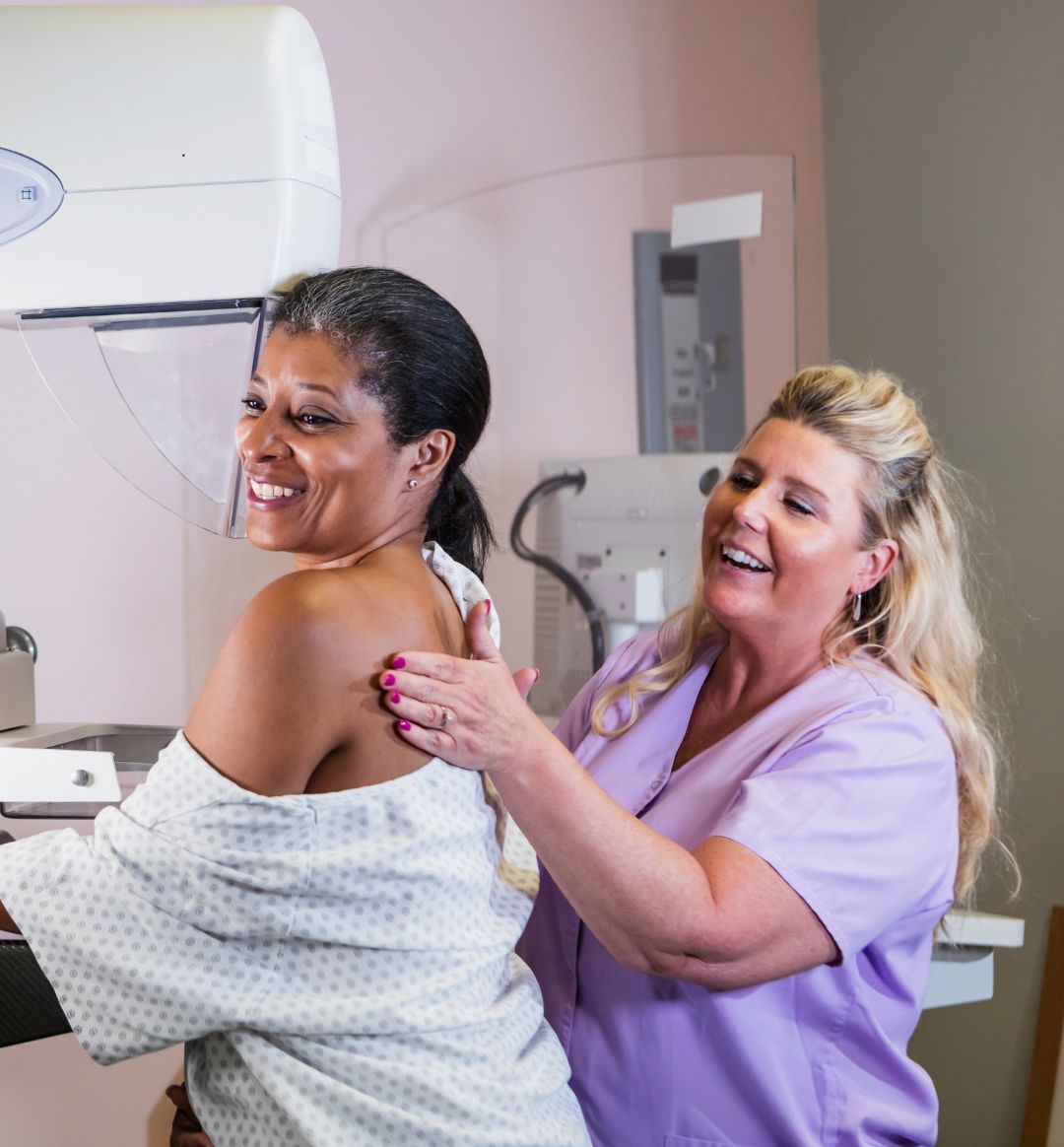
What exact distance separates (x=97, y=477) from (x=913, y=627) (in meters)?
1.49

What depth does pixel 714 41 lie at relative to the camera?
3.13 metres

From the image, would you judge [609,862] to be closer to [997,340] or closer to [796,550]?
[796,550]

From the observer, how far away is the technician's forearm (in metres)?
1.09

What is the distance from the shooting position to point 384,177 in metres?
2.71

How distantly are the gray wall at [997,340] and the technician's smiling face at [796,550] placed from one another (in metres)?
1.28

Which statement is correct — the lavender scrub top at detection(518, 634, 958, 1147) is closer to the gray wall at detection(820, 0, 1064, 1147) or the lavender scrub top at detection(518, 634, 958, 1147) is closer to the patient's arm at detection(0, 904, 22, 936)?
the patient's arm at detection(0, 904, 22, 936)

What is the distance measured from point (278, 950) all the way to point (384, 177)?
209 centimetres

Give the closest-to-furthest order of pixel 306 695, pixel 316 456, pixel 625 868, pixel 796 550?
pixel 306 695
pixel 316 456
pixel 625 868
pixel 796 550

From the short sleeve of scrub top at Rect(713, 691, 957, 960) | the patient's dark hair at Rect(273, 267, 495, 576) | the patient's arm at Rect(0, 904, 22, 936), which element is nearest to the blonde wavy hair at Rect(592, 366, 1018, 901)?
the short sleeve of scrub top at Rect(713, 691, 957, 960)

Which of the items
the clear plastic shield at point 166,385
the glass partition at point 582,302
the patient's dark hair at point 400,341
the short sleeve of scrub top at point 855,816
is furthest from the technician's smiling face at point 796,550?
the glass partition at point 582,302

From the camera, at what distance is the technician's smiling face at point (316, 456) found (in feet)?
3.38

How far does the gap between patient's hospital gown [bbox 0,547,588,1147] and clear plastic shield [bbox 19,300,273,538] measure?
0.33 m

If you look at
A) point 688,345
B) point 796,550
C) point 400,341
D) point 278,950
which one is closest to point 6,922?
point 278,950

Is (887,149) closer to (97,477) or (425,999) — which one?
(97,477)
